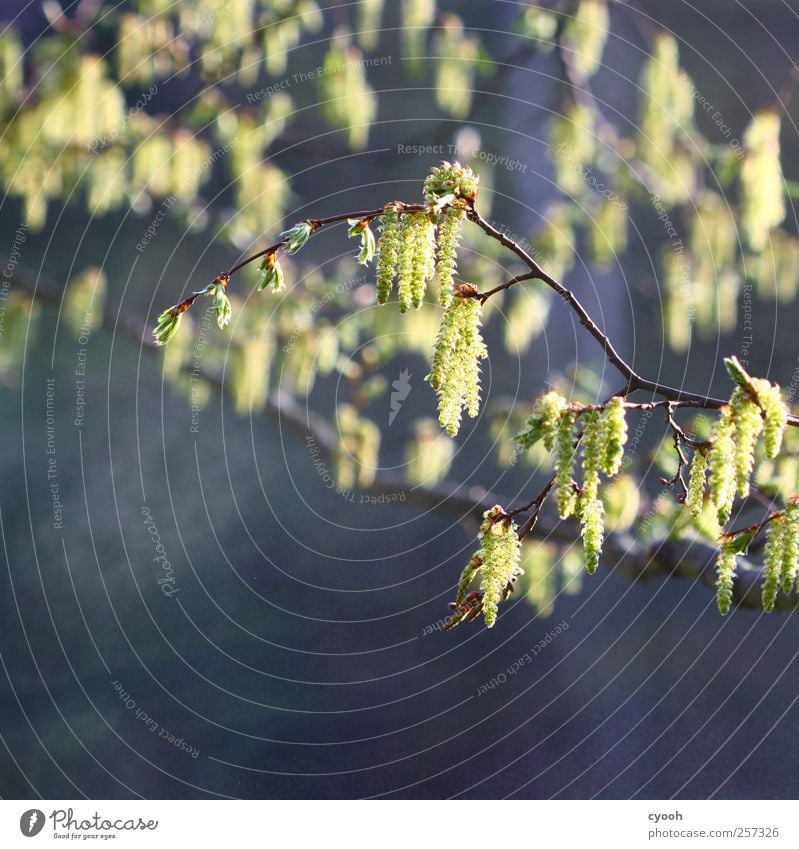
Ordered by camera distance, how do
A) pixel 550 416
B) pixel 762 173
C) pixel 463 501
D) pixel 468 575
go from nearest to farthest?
pixel 550 416
pixel 468 575
pixel 762 173
pixel 463 501

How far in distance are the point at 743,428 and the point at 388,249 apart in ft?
1.22

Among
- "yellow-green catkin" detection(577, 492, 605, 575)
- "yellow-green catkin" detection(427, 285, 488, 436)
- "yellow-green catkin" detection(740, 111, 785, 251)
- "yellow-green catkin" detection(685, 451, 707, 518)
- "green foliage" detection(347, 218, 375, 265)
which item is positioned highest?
"yellow-green catkin" detection(740, 111, 785, 251)

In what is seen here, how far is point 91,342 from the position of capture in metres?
1.78

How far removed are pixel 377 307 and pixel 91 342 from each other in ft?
1.72

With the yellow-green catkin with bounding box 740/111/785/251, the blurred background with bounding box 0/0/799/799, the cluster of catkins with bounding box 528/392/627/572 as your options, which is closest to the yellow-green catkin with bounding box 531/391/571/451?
the cluster of catkins with bounding box 528/392/627/572

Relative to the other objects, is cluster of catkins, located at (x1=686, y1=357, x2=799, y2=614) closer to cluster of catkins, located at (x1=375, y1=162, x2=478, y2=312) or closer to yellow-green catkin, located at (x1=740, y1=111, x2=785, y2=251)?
cluster of catkins, located at (x1=375, y1=162, x2=478, y2=312)

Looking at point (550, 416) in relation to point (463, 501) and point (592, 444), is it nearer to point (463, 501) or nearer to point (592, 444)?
point (592, 444)

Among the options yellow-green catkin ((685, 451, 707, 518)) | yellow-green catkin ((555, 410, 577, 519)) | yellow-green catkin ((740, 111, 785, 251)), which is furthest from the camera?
yellow-green catkin ((740, 111, 785, 251))

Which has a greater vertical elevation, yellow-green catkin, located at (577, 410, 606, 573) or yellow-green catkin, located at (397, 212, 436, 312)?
yellow-green catkin, located at (397, 212, 436, 312)

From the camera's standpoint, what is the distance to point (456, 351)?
96 centimetres

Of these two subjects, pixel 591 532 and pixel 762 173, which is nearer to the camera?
pixel 591 532

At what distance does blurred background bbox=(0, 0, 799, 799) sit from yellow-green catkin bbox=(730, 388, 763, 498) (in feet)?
2.78

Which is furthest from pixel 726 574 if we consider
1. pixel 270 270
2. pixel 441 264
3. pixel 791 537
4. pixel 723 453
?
pixel 270 270

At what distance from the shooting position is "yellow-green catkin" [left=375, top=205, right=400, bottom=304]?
0.95 metres
